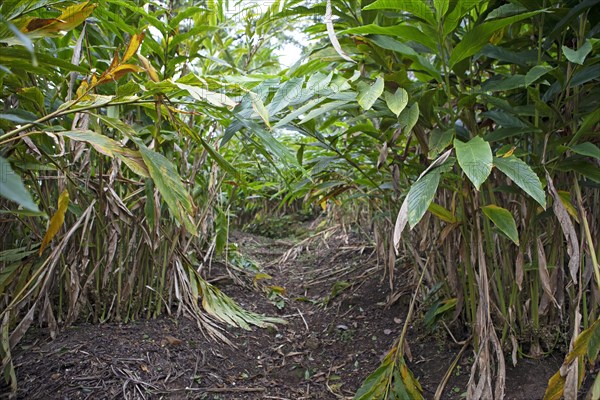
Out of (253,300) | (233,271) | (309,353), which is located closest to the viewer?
(309,353)

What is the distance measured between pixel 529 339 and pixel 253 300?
105 cm

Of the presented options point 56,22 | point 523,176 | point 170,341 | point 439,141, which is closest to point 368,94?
point 439,141

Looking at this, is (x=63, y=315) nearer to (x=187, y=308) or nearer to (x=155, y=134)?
(x=187, y=308)

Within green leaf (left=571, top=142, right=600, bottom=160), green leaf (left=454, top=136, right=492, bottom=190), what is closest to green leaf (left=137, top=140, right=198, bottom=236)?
green leaf (left=454, top=136, right=492, bottom=190)

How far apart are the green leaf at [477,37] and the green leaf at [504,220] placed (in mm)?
282

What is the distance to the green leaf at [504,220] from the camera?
0.79 meters

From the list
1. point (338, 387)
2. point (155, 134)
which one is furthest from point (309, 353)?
point (155, 134)

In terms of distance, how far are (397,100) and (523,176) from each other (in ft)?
0.85

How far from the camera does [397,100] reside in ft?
2.76

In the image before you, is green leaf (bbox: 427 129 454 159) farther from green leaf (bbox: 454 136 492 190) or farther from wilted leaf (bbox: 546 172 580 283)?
wilted leaf (bbox: 546 172 580 283)

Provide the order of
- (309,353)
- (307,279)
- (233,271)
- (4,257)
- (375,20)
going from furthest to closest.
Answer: (307,279) → (233,271) → (309,353) → (375,20) → (4,257)

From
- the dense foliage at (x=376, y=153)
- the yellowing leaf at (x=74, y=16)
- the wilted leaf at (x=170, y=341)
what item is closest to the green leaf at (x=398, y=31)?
the dense foliage at (x=376, y=153)

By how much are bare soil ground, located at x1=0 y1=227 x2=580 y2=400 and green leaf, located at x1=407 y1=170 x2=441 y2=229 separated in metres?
0.54

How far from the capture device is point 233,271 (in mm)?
1967
